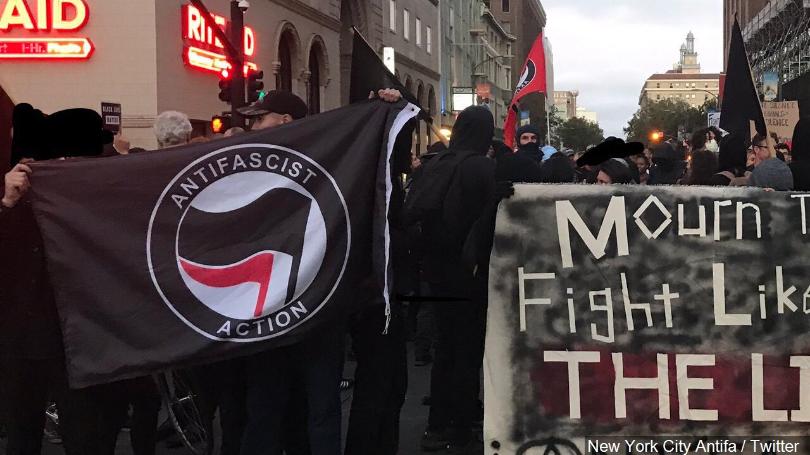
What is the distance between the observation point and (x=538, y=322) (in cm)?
411

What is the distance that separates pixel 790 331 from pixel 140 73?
1668 centimetres

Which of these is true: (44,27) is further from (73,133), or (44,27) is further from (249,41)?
(73,133)

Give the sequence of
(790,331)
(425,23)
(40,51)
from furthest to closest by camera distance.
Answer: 1. (425,23)
2. (40,51)
3. (790,331)

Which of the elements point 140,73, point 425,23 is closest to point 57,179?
point 140,73

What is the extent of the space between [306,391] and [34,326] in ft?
3.99

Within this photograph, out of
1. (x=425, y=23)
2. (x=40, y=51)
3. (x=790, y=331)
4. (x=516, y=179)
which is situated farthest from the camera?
(x=425, y=23)

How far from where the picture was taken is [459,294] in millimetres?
5641

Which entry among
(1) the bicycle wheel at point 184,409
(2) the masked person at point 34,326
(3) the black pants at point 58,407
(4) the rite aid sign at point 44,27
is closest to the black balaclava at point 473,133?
(1) the bicycle wheel at point 184,409

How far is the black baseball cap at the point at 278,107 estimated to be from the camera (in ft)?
14.8

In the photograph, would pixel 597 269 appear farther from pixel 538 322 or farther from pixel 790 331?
pixel 790 331

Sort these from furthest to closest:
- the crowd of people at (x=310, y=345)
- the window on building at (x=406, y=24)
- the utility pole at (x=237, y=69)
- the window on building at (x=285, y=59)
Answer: the window on building at (x=406, y=24)
the window on building at (x=285, y=59)
the utility pole at (x=237, y=69)
the crowd of people at (x=310, y=345)

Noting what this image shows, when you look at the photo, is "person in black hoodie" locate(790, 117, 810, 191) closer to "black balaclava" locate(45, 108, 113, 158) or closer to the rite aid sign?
"black balaclava" locate(45, 108, 113, 158)

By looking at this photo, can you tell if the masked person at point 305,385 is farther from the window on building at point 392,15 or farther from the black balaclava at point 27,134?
the window on building at point 392,15

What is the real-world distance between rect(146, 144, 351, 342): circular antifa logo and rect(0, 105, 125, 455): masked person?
52 cm
